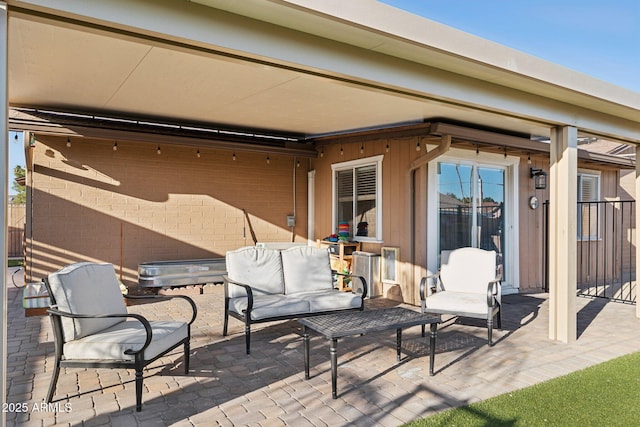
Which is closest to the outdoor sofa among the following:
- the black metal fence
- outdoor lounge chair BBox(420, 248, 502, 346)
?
outdoor lounge chair BBox(420, 248, 502, 346)

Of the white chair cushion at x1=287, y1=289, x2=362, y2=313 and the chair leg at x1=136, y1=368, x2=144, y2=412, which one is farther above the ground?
the white chair cushion at x1=287, y1=289, x2=362, y2=313

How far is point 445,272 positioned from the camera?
230 inches

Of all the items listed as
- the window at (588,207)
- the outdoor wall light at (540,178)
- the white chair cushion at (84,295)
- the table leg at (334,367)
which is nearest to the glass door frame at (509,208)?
the outdoor wall light at (540,178)

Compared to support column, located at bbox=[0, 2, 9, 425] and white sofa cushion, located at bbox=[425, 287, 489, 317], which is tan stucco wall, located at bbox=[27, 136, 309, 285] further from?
support column, located at bbox=[0, 2, 9, 425]

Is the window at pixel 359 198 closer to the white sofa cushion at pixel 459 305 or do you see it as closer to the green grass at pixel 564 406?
the white sofa cushion at pixel 459 305

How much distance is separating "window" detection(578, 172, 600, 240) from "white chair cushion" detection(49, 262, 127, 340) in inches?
363

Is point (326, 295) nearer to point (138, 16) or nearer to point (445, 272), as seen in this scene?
point (445, 272)

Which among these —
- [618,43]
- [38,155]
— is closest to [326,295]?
[38,155]

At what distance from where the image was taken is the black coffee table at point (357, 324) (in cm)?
323

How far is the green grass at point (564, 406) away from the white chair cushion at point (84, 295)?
250cm

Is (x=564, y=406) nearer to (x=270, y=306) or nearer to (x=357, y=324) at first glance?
(x=357, y=324)

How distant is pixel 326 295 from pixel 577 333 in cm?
309

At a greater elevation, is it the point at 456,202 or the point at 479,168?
the point at 479,168

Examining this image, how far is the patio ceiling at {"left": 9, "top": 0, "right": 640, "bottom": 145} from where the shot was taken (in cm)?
277
